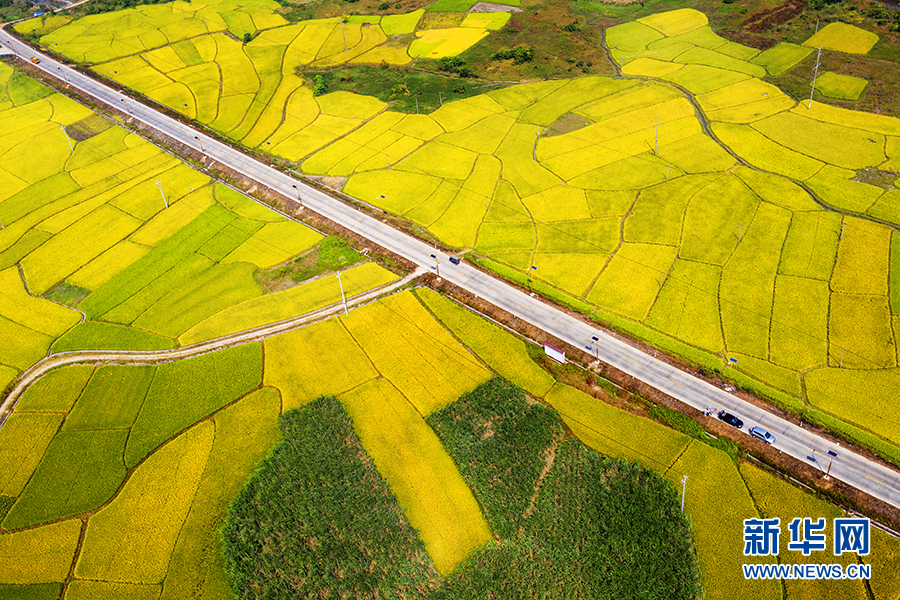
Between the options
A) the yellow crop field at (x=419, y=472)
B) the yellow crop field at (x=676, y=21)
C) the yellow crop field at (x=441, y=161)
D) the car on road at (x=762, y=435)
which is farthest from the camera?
the yellow crop field at (x=676, y=21)

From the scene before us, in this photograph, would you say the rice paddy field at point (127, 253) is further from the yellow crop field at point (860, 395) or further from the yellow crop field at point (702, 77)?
the yellow crop field at point (702, 77)

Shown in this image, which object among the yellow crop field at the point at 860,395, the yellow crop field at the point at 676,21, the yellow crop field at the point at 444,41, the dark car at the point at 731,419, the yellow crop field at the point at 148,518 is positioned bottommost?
the yellow crop field at the point at 860,395

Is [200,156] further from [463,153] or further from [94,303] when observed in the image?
[463,153]

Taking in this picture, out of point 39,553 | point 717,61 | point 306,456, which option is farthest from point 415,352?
point 717,61

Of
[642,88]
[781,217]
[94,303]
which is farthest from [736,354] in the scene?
[94,303]

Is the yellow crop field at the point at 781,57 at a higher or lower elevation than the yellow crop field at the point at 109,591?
higher

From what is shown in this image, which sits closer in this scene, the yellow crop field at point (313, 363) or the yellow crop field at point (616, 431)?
the yellow crop field at point (616, 431)

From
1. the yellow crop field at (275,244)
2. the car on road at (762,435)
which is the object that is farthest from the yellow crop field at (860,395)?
the yellow crop field at (275,244)
